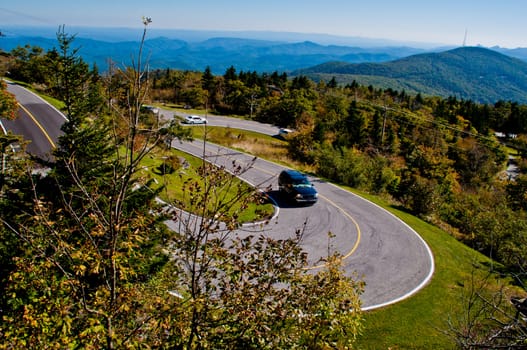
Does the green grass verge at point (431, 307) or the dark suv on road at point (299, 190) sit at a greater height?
the dark suv on road at point (299, 190)

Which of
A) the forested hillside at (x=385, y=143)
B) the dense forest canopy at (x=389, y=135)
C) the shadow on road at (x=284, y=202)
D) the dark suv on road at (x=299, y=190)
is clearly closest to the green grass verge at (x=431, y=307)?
the forested hillside at (x=385, y=143)

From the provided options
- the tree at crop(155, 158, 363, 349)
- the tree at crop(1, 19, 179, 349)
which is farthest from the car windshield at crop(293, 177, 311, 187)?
the tree at crop(155, 158, 363, 349)

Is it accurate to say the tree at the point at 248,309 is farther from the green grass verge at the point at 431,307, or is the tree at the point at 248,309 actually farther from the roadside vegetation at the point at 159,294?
A: the green grass verge at the point at 431,307

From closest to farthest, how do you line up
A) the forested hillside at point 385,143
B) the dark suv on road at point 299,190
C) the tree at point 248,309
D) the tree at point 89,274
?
the tree at point 89,274 < the tree at point 248,309 < the forested hillside at point 385,143 < the dark suv on road at point 299,190

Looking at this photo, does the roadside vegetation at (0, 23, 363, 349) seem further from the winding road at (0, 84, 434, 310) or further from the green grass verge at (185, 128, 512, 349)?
the winding road at (0, 84, 434, 310)

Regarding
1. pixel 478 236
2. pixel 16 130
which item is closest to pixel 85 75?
pixel 16 130

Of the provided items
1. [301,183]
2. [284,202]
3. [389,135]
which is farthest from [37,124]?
[389,135]
